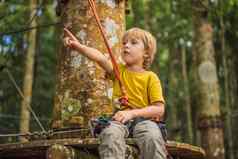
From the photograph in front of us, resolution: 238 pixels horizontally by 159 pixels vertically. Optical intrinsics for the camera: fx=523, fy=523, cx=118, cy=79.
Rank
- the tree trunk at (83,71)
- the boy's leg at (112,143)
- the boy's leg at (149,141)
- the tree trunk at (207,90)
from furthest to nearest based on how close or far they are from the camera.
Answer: the tree trunk at (207,90) < the tree trunk at (83,71) < the boy's leg at (149,141) < the boy's leg at (112,143)

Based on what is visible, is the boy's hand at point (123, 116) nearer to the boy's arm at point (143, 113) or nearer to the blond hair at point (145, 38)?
the boy's arm at point (143, 113)

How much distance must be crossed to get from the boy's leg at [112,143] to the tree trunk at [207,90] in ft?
11.1

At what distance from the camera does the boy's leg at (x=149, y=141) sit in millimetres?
2643

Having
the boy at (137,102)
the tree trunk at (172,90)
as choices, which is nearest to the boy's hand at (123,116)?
the boy at (137,102)

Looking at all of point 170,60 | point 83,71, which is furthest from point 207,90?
point 170,60

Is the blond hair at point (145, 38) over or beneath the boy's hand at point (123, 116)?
over

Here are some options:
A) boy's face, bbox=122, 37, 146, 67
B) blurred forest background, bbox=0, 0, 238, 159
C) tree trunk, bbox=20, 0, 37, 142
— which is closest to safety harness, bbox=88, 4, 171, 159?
boy's face, bbox=122, 37, 146, 67

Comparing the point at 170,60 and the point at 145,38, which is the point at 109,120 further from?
the point at 170,60

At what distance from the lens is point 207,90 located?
6.27 meters

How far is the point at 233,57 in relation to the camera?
14.2 metres

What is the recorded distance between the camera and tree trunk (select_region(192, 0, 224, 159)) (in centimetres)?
606

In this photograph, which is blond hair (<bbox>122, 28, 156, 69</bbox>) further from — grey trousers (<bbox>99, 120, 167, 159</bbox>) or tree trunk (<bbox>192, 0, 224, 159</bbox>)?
tree trunk (<bbox>192, 0, 224, 159</bbox>)

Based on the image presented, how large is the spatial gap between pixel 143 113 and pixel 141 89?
0.16 metres

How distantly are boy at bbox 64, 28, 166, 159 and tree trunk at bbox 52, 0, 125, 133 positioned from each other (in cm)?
41
